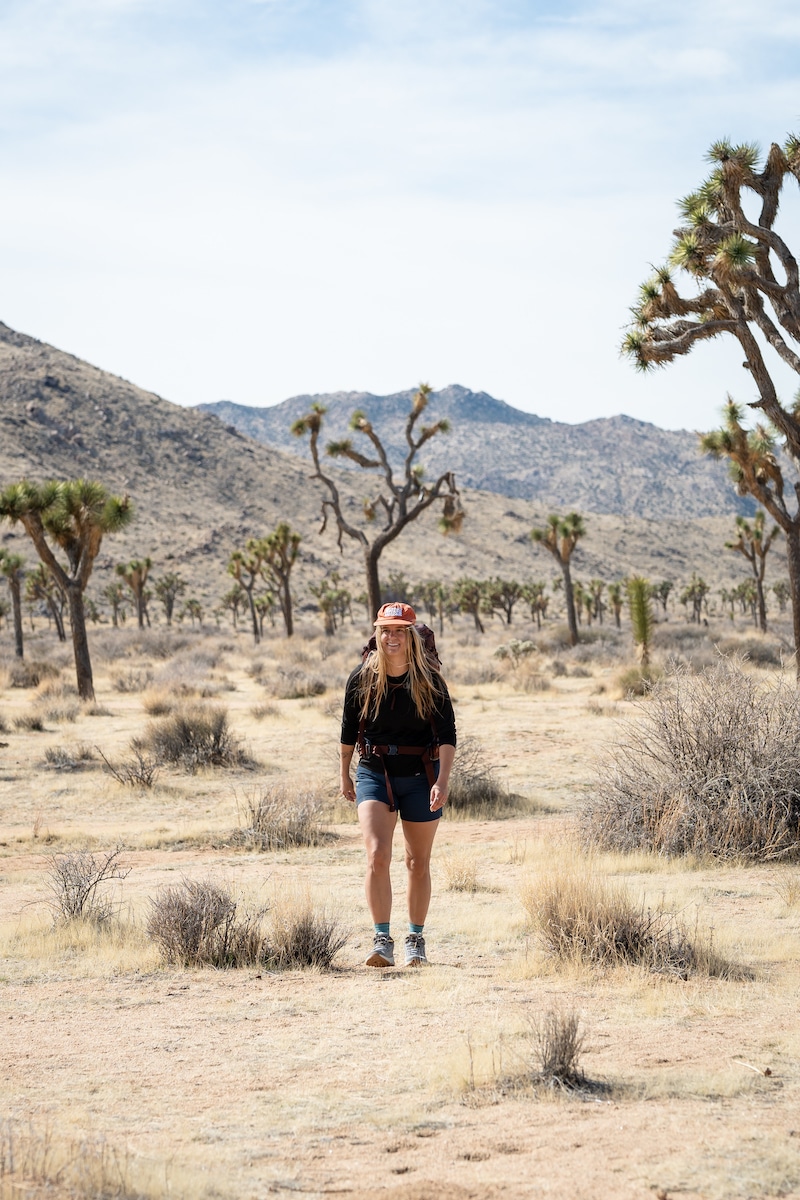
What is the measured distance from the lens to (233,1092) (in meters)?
4.31

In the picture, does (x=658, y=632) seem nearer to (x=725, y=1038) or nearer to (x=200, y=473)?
(x=725, y=1038)

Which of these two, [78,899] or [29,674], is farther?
[29,674]

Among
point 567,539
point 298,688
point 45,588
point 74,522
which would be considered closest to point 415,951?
point 298,688

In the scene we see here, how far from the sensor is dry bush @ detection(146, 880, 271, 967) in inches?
255

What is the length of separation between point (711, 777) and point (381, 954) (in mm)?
4097

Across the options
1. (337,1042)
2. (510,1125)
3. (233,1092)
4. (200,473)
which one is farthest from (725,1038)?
(200,473)

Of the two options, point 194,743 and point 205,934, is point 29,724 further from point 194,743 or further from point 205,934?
point 205,934

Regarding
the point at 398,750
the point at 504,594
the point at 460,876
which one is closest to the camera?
the point at 398,750

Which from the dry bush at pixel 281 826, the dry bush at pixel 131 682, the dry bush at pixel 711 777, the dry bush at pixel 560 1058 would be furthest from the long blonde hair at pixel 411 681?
the dry bush at pixel 131 682

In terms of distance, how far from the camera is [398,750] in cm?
604

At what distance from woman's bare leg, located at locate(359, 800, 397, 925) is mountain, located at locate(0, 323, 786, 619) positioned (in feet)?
250

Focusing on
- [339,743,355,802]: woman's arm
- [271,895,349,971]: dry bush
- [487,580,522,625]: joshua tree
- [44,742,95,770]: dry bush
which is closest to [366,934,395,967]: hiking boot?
[271,895,349,971]: dry bush

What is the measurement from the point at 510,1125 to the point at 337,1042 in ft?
4.05

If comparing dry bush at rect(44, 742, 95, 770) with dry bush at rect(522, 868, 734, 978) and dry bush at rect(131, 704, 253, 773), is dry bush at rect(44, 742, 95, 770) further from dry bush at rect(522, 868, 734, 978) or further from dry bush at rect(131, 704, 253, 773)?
dry bush at rect(522, 868, 734, 978)
